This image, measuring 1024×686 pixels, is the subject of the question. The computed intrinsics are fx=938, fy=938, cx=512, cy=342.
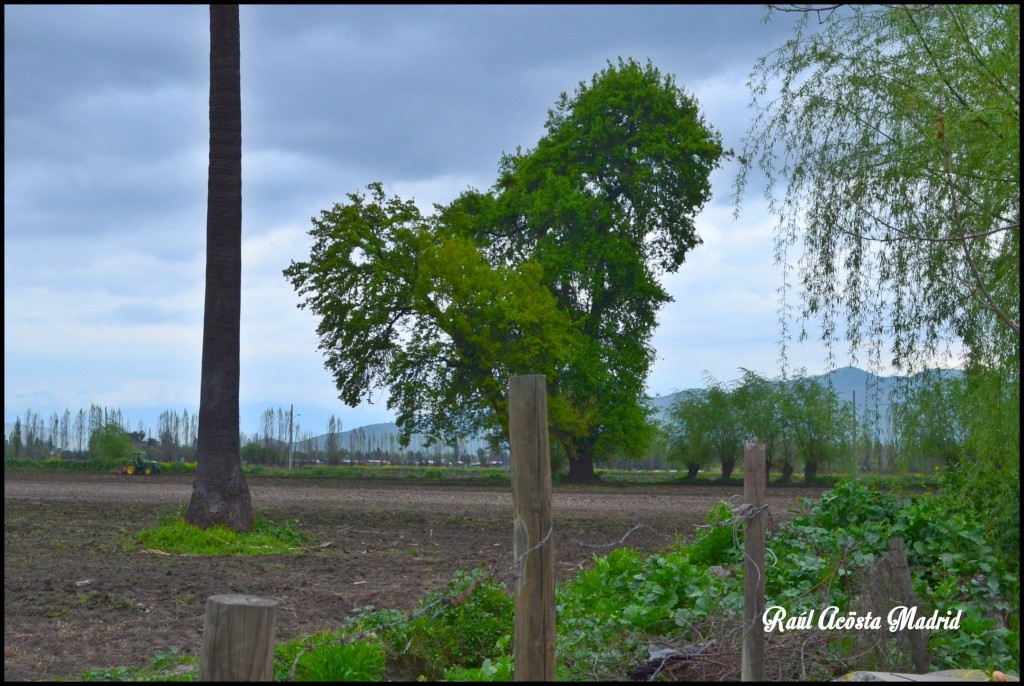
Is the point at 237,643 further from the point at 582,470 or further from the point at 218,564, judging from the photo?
the point at 582,470

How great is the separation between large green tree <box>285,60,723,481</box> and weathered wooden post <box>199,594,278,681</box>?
26293mm

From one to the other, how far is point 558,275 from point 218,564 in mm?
22141

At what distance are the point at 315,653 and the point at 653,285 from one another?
1138 inches

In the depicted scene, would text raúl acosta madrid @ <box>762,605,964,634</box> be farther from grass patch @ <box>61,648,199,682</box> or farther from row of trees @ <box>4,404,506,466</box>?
row of trees @ <box>4,404,506,466</box>

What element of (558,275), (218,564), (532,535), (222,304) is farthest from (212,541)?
(558,275)

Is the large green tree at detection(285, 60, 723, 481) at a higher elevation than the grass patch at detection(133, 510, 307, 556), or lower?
higher

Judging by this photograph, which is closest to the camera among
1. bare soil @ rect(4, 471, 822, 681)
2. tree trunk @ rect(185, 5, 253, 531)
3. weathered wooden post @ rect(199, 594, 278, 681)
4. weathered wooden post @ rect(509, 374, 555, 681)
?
weathered wooden post @ rect(199, 594, 278, 681)

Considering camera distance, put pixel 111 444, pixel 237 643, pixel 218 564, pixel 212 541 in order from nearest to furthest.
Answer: pixel 237 643 < pixel 218 564 < pixel 212 541 < pixel 111 444

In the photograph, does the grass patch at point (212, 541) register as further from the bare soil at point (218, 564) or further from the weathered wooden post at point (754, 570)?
the weathered wooden post at point (754, 570)

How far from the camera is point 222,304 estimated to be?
12680 millimetres

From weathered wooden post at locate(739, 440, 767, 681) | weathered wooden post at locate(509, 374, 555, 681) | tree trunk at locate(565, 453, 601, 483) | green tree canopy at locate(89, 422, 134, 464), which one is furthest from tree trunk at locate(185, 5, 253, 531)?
green tree canopy at locate(89, 422, 134, 464)

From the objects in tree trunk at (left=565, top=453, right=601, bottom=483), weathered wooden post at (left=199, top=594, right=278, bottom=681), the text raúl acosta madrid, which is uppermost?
weathered wooden post at (left=199, top=594, right=278, bottom=681)

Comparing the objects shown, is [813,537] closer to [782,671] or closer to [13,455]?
[782,671]

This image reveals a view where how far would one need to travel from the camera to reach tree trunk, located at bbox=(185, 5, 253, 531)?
41.7 ft
